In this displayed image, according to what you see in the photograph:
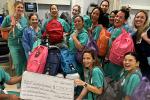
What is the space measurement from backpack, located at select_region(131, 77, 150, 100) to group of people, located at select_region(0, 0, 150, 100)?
86 mm

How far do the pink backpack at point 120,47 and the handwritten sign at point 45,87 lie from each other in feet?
2.05

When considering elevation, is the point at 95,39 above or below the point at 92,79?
above

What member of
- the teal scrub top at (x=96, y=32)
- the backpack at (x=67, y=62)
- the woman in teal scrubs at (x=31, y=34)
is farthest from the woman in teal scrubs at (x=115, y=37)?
the woman in teal scrubs at (x=31, y=34)

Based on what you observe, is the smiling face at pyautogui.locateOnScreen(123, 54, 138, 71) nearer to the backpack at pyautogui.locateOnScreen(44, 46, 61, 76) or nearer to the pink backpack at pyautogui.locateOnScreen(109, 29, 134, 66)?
the pink backpack at pyautogui.locateOnScreen(109, 29, 134, 66)

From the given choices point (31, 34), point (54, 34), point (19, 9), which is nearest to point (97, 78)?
point (54, 34)

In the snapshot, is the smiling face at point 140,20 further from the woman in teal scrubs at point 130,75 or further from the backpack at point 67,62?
the backpack at point 67,62

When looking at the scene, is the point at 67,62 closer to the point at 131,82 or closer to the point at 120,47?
the point at 120,47

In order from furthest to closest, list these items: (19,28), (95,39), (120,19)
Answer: (19,28) → (95,39) → (120,19)

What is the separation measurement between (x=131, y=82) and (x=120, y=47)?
20.3 inches

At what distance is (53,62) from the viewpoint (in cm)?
329

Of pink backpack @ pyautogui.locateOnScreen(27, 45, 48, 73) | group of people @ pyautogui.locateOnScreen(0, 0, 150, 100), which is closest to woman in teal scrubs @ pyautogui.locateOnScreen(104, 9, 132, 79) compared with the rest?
group of people @ pyautogui.locateOnScreen(0, 0, 150, 100)

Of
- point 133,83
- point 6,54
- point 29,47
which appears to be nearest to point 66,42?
point 29,47

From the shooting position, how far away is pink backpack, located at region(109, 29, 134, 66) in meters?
3.13

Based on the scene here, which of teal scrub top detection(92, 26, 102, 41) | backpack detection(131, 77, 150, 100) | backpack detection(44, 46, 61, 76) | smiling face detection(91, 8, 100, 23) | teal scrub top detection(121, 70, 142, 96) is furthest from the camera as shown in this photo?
smiling face detection(91, 8, 100, 23)
